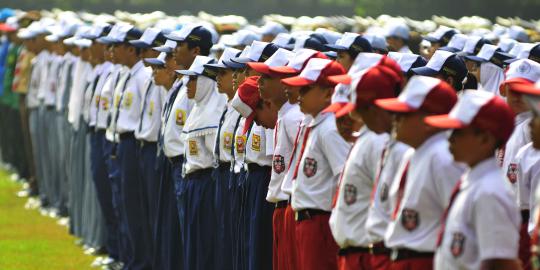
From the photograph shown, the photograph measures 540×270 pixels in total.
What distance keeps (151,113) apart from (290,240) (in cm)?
428

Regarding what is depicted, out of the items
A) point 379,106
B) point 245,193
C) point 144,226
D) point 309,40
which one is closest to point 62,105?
point 144,226

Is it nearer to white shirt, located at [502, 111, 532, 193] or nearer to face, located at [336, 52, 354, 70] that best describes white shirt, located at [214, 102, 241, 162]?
face, located at [336, 52, 354, 70]

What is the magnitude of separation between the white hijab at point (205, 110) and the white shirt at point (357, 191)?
12.7 feet

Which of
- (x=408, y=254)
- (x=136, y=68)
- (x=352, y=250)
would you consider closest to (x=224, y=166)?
(x=136, y=68)

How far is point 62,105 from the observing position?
749 inches

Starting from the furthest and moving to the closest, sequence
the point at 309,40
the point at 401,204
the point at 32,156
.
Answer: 1. the point at 32,156
2. the point at 309,40
3. the point at 401,204

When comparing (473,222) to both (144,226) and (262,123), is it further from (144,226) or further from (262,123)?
(144,226)

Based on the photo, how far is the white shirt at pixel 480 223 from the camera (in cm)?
662

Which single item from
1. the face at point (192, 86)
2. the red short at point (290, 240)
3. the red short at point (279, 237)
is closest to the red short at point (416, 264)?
the red short at point (290, 240)

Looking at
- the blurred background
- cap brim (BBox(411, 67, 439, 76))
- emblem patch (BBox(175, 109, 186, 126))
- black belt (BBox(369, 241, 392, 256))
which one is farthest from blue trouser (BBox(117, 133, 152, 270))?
the blurred background

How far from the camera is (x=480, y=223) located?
21.9 feet

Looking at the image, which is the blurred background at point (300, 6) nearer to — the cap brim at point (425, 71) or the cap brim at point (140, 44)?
the cap brim at point (140, 44)

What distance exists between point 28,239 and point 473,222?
11628 mm

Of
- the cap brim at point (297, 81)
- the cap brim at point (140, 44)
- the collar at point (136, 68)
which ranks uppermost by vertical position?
the cap brim at point (297, 81)
